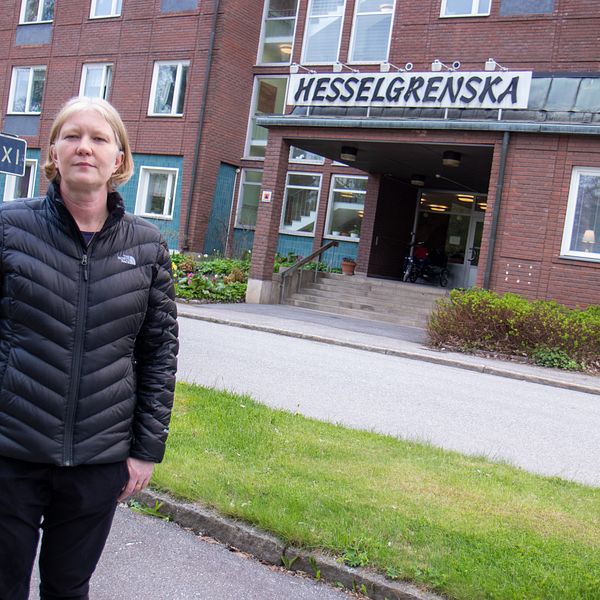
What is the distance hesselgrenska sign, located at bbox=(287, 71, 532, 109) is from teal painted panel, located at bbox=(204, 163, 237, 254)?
8728 mm

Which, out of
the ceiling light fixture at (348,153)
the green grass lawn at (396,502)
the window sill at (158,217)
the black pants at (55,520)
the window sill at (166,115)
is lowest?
the green grass lawn at (396,502)

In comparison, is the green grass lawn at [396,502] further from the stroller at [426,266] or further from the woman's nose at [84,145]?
the stroller at [426,266]

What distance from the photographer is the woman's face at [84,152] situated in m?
2.32

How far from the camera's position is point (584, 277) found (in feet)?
48.6

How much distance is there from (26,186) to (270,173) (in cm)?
1562

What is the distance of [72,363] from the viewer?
2289 mm

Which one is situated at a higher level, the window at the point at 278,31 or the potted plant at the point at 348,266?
the window at the point at 278,31

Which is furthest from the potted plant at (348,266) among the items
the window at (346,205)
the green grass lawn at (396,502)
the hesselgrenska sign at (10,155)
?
the green grass lawn at (396,502)

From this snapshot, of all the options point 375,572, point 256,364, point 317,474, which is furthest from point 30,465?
point 256,364

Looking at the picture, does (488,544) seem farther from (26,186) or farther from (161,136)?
(26,186)

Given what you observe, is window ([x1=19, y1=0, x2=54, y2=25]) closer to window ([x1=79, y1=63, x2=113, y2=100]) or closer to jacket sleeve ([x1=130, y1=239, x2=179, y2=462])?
window ([x1=79, y1=63, x2=113, y2=100])

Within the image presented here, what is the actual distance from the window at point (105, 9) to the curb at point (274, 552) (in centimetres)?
2610

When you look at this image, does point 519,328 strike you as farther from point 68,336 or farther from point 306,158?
point 306,158

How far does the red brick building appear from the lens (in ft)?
49.7
